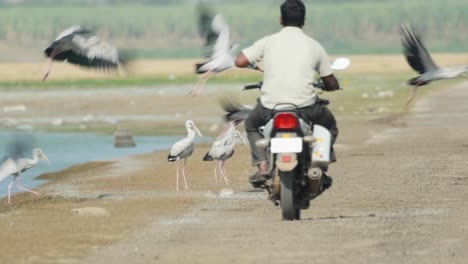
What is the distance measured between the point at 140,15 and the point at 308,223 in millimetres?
136985

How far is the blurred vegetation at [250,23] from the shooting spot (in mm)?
133500

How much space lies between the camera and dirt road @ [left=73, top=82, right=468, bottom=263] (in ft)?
31.7

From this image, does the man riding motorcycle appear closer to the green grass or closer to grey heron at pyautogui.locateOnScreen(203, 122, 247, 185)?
grey heron at pyautogui.locateOnScreen(203, 122, 247, 185)

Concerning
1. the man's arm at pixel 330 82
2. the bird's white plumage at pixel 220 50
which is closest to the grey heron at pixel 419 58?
the bird's white plumage at pixel 220 50

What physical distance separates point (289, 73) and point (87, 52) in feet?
24.3

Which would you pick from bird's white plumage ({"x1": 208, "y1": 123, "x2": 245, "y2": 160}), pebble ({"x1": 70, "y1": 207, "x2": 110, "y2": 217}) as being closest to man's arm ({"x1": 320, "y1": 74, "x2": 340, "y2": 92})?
pebble ({"x1": 70, "y1": 207, "x2": 110, "y2": 217})

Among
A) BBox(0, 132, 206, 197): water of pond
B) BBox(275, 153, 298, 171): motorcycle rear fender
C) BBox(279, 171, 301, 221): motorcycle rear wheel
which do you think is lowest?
BBox(0, 132, 206, 197): water of pond

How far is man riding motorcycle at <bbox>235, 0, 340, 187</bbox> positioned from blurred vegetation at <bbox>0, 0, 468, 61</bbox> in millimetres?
115768

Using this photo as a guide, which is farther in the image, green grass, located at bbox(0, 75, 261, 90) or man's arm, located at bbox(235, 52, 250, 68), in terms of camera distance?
green grass, located at bbox(0, 75, 261, 90)

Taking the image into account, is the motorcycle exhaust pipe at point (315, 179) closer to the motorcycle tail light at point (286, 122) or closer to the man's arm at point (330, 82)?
the motorcycle tail light at point (286, 122)

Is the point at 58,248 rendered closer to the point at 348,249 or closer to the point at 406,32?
the point at 348,249

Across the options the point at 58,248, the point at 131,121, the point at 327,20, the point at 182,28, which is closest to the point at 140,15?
the point at 182,28

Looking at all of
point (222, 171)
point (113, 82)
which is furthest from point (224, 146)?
point (113, 82)

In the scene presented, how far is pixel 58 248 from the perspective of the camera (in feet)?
34.8
